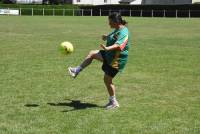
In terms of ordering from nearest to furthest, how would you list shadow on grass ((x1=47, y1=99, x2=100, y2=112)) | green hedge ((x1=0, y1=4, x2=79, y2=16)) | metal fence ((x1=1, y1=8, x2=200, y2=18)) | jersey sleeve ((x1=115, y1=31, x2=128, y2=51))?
jersey sleeve ((x1=115, y1=31, x2=128, y2=51)) → shadow on grass ((x1=47, y1=99, x2=100, y2=112)) → metal fence ((x1=1, y1=8, x2=200, y2=18)) → green hedge ((x1=0, y1=4, x2=79, y2=16))

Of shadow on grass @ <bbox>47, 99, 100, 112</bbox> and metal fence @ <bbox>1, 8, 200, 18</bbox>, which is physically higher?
metal fence @ <bbox>1, 8, 200, 18</bbox>

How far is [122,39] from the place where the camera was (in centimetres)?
898

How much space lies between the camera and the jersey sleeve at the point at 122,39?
8.94 meters

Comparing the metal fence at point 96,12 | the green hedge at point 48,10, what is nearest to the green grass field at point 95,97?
the metal fence at point 96,12

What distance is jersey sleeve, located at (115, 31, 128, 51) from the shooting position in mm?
8938

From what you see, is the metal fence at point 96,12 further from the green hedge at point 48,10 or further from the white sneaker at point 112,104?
the white sneaker at point 112,104

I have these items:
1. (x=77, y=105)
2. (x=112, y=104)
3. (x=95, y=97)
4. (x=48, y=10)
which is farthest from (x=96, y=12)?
(x=112, y=104)

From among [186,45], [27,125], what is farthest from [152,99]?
[186,45]

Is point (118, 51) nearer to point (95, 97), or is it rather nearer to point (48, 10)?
point (95, 97)

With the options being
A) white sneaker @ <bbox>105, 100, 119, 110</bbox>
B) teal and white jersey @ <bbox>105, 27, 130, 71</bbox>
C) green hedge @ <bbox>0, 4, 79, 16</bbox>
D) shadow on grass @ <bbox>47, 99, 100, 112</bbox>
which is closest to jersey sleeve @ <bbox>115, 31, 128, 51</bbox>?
teal and white jersey @ <bbox>105, 27, 130, 71</bbox>

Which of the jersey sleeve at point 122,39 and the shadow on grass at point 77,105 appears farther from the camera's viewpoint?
the shadow on grass at point 77,105

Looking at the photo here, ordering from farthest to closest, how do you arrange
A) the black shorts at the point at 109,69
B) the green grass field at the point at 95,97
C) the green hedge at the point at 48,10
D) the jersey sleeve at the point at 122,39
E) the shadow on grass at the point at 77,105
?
the green hedge at the point at 48,10 → the shadow on grass at the point at 77,105 → the black shorts at the point at 109,69 → the jersey sleeve at the point at 122,39 → the green grass field at the point at 95,97

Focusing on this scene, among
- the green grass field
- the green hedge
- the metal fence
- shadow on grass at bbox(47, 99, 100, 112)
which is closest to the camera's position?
the green grass field

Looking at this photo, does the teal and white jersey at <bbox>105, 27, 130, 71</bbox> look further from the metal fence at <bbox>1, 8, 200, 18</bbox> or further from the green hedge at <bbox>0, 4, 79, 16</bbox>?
the green hedge at <bbox>0, 4, 79, 16</bbox>
